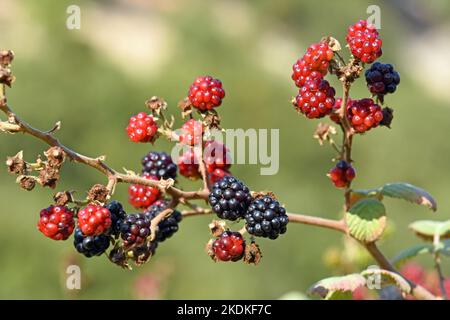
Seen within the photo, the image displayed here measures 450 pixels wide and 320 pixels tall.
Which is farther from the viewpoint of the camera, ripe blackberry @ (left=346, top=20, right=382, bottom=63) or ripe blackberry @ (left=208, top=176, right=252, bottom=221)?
ripe blackberry @ (left=346, top=20, right=382, bottom=63)

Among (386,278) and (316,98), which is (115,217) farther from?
(386,278)

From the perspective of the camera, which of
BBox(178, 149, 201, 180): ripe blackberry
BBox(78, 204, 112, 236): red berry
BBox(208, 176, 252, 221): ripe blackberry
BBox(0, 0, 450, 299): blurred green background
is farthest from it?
BBox(0, 0, 450, 299): blurred green background

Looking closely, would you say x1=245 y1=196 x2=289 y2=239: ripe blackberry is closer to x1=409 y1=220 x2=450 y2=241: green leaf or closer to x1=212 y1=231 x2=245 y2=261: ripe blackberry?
x1=212 y1=231 x2=245 y2=261: ripe blackberry

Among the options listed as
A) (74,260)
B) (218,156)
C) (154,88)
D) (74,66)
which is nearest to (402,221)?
(154,88)

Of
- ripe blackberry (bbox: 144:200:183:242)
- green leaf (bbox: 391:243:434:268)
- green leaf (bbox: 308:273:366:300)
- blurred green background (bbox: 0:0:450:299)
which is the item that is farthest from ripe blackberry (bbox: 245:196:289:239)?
blurred green background (bbox: 0:0:450:299)

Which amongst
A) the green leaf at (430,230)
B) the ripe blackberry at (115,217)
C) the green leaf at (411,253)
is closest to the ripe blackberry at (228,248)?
the ripe blackberry at (115,217)
